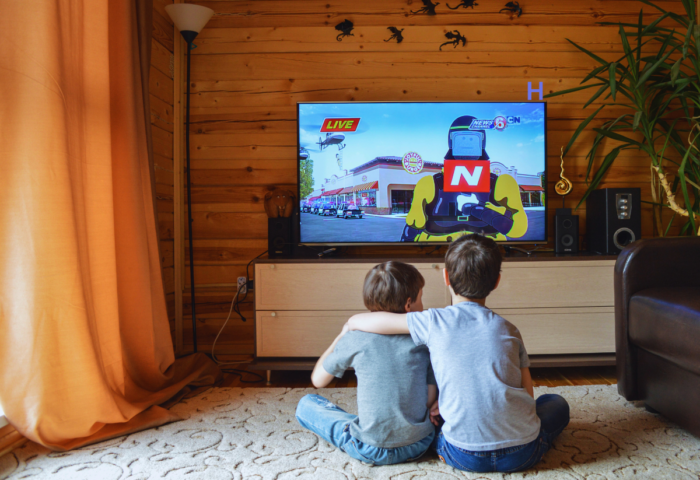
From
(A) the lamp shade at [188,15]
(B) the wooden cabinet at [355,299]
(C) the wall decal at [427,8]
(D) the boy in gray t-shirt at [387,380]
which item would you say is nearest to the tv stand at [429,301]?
(B) the wooden cabinet at [355,299]

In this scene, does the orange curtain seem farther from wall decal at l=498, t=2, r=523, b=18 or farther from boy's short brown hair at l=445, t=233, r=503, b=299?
wall decal at l=498, t=2, r=523, b=18

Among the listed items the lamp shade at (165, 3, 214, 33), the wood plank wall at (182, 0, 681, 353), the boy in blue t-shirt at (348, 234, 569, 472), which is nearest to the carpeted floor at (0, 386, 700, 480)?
the boy in blue t-shirt at (348, 234, 569, 472)

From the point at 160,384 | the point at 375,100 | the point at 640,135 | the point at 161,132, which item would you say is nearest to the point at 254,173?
the point at 161,132

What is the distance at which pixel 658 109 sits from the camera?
2641mm

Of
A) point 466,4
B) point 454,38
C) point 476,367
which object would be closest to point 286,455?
point 476,367

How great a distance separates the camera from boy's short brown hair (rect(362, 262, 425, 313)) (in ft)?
4.26

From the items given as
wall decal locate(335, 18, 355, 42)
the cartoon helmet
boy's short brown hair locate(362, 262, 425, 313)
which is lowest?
boy's short brown hair locate(362, 262, 425, 313)

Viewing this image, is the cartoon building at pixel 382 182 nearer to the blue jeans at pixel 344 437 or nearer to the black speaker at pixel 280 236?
the black speaker at pixel 280 236

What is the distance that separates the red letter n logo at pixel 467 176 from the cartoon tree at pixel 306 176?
72 centimetres

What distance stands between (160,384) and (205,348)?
76cm

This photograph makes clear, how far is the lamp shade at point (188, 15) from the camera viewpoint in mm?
2289

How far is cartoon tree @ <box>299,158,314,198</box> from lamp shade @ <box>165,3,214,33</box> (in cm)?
86

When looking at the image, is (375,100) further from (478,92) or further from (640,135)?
(640,135)

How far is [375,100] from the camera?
Result: 263 centimetres
